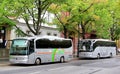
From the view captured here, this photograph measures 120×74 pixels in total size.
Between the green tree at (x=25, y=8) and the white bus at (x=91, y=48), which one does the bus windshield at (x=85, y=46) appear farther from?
the green tree at (x=25, y=8)

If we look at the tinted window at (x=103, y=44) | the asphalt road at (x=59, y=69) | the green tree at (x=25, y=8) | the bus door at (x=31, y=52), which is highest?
the green tree at (x=25, y=8)

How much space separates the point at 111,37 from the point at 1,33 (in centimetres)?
2609

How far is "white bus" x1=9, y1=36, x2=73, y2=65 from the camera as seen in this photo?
94.2 feet

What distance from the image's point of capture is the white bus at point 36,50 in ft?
94.2

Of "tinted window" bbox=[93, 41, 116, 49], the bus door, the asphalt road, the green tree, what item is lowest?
the asphalt road

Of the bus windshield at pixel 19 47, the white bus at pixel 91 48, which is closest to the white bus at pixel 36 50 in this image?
the bus windshield at pixel 19 47

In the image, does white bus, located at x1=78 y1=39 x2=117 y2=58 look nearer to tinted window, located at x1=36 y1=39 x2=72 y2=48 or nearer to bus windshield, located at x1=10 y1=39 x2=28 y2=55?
tinted window, located at x1=36 y1=39 x2=72 y2=48

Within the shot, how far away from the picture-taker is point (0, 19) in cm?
3084

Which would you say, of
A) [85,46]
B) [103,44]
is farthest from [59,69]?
[103,44]

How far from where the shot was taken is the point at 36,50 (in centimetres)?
2981

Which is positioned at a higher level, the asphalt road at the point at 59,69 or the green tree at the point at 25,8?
the green tree at the point at 25,8

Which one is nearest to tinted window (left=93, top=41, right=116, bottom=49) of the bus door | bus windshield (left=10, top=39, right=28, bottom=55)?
the bus door

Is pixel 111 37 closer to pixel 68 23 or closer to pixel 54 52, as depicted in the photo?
pixel 68 23

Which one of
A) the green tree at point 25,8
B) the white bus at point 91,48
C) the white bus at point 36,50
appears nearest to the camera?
the white bus at point 36,50
